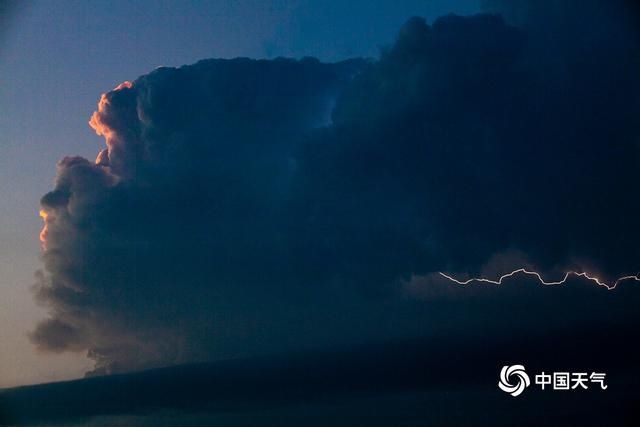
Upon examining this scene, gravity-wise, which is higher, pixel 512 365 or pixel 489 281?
pixel 489 281

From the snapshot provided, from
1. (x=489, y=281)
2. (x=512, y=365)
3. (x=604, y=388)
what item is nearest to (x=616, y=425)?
(x=604, y=388)

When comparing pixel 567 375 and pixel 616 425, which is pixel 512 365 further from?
pixel 616 425

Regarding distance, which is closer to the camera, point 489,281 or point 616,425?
point 616,425

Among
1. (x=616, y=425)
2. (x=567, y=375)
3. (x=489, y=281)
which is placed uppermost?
(x=489, y=281)

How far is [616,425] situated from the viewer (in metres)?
11.8

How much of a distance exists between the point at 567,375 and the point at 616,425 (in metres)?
1.10

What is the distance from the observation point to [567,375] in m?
12.2

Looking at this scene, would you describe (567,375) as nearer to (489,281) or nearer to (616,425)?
(616,425)

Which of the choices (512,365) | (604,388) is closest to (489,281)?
(512,365)

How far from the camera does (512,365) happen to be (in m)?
12.5

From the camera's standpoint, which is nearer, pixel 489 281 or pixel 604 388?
pixel 604 388

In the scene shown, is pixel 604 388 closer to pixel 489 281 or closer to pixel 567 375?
pixel 567 375

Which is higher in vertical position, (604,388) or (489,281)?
(489,281)

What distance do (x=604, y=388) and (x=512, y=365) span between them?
5.11ft
